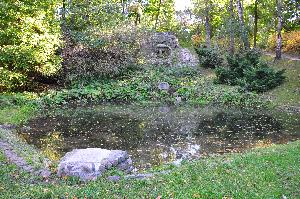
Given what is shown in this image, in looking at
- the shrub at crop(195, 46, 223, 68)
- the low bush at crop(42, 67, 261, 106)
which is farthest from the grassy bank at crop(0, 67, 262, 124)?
the shrub at crop(195, 46, 223, 68)

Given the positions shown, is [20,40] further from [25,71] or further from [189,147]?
[189,147]

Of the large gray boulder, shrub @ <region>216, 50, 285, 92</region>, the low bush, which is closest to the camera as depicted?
the large gray boulder

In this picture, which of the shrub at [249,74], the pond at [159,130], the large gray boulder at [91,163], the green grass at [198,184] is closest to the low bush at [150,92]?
the shrub at [249,74]

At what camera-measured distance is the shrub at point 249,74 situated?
24016 mm

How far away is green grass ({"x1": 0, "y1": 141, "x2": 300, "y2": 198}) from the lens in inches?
299

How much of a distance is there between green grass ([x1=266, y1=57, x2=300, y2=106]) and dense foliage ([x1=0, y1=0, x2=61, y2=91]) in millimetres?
14519

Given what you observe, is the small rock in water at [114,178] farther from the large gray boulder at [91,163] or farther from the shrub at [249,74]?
the shrub at [249,74]

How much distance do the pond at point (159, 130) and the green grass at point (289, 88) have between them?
2244 millimetres

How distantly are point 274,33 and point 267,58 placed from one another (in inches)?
213

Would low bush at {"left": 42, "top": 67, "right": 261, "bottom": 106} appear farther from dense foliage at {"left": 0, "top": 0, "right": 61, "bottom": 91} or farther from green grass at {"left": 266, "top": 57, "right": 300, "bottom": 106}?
dense foliage at {"left": 0, "top": 0, "right": 61, "bottom": 91}

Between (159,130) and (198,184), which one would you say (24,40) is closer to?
(159,130)

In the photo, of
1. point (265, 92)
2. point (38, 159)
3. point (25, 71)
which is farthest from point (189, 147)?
point (25, 71)

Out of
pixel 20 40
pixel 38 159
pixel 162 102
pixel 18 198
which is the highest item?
pixel 20 40

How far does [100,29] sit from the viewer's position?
28266mm
